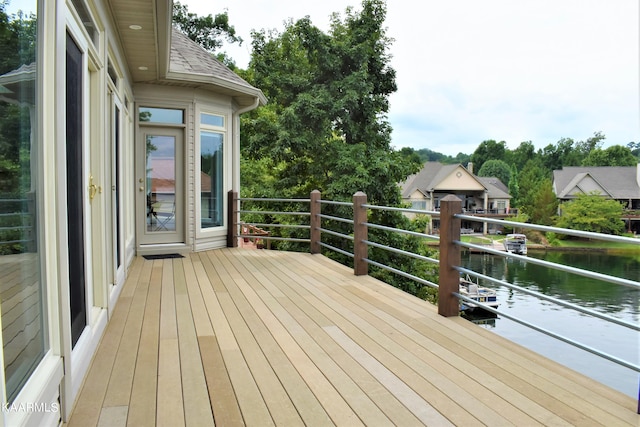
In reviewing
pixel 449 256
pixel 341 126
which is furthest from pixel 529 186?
pixel 449 256

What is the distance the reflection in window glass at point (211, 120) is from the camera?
7.11m

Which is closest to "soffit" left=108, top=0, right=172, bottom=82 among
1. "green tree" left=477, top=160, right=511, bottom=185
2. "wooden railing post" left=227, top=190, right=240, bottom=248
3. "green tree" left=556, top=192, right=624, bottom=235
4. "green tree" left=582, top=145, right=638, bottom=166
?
"wooden railing post" left=227, top=190, right=240, bottom=248

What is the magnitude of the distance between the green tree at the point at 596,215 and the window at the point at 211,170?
31.0 metres

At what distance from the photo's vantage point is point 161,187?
6.98 meters

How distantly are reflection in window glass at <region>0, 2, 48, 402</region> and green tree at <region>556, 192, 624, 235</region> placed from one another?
35.4m

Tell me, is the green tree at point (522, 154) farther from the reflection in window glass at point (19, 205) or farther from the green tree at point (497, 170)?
the reflection in window glass at point (19, 205)

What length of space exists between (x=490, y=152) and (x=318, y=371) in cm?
6507

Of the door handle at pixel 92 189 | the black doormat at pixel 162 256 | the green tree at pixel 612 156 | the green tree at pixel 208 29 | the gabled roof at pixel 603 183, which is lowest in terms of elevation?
the black doormat at pixel 162 256

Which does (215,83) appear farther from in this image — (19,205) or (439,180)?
(439,180)

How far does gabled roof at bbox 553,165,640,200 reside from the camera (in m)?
36.8

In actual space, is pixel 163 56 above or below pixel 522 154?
below

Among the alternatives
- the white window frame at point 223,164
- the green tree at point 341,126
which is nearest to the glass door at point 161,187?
the white window frame at point 223,164

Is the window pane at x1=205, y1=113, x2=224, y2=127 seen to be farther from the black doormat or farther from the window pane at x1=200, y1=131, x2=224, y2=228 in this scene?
the black doormat

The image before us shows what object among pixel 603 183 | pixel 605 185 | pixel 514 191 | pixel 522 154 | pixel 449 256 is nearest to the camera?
pixel 449 256
